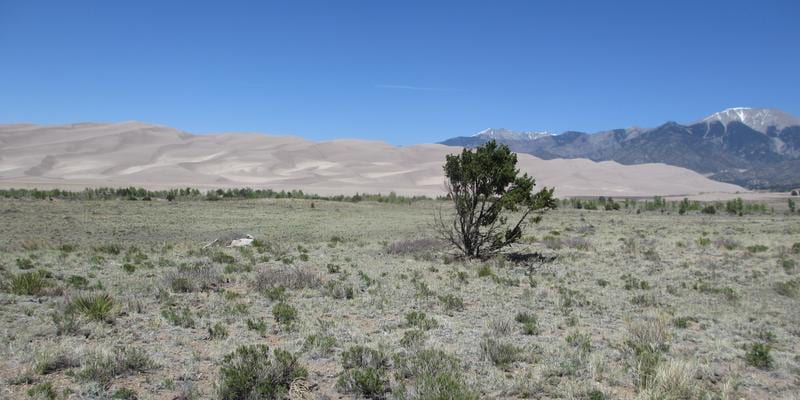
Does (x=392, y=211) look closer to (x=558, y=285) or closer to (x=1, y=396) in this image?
(x=558, y=285)

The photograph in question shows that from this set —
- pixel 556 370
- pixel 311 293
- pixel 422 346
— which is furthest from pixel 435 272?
pixel 556 370

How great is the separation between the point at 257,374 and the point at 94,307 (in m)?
3.38

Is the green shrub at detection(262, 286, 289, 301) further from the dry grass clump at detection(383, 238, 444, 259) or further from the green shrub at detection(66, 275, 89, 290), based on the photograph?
the dry grass clump at detection(383, 238, 444, 259)

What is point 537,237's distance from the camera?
2061cm

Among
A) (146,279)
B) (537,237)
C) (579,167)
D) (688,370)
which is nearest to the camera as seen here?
(688,370)

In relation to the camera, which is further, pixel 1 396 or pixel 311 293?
pixel 311 293

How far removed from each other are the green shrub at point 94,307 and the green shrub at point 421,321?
3.96 m

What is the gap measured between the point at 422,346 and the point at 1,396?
4.03 metres

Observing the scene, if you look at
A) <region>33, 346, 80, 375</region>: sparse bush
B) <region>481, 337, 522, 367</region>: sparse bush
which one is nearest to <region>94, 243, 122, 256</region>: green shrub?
<region>33, 346, 80, 375</region>: sparse bush

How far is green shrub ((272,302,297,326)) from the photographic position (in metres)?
7.19

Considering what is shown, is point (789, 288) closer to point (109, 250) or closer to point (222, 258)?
point (222, 258)

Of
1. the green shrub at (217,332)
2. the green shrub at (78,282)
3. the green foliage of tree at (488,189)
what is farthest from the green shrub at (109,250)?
the green shrub at (217,332)

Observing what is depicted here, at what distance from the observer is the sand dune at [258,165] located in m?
74.8

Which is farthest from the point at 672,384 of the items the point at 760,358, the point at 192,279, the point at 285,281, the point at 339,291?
the point at 192,279
